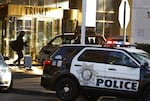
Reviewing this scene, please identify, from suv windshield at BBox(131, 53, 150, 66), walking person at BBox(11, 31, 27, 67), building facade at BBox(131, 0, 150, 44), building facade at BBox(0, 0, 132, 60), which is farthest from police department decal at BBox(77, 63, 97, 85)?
building facade at BBox(131, 0, 150, 44)

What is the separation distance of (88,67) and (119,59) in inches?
36.7

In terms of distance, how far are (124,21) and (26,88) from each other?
4370mm

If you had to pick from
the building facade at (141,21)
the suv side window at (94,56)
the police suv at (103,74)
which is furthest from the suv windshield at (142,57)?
the building facade at (141,21)

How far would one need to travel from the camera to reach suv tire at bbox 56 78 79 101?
51.2 feet

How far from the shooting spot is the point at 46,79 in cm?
1609

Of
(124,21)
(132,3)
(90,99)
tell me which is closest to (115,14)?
(132,3)

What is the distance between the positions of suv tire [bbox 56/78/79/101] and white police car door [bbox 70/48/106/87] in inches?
10.9

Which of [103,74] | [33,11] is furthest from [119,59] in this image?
[33,11]

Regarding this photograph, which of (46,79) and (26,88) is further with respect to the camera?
(26,88)

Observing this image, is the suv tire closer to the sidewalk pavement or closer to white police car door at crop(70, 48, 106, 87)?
white police car door at crop(70, 48, 106, 87)

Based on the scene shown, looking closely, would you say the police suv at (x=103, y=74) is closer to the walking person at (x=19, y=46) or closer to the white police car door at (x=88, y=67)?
the white police car door at (x=88, y=67)

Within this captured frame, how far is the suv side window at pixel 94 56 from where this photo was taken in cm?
1542

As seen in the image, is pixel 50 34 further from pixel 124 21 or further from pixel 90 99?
pixel 90 99

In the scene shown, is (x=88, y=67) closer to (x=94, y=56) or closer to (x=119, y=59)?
(x=94, y=56)
